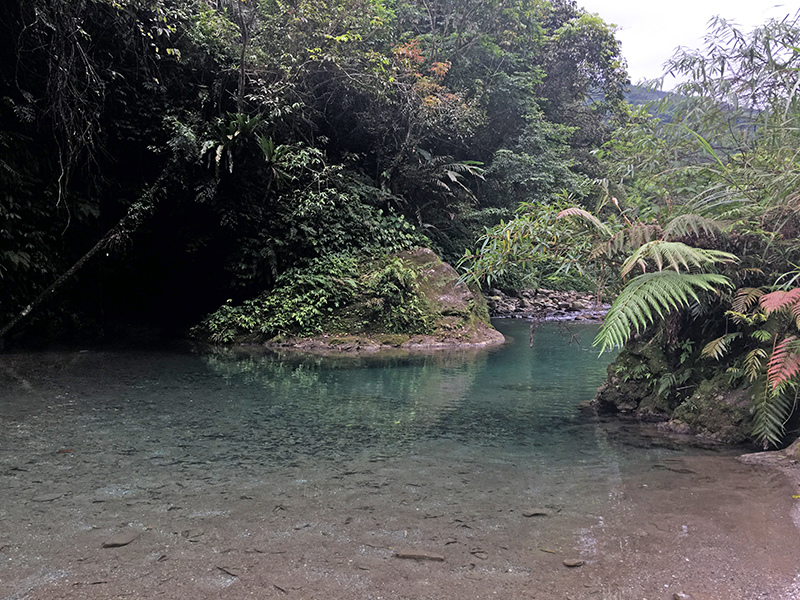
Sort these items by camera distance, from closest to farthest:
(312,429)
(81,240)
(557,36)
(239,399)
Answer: (312,429) < (239,399) < (81,240) < (557,36)

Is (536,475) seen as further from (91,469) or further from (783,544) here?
(91,469)

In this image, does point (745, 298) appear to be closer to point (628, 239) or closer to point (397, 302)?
point (628, 239)

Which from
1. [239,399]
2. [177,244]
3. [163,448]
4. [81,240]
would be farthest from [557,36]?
[163,448]

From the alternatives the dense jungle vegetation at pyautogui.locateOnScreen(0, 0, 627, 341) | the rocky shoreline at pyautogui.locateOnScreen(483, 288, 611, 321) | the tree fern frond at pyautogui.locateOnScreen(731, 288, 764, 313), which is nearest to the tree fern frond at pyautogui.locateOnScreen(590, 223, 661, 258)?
the tree fern frond at pyautogui.locateOnScreen(731, 288, 764, 313)

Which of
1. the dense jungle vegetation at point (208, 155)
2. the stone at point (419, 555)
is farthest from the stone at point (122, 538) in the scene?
the dense jungle vegetation at point (208, 155)

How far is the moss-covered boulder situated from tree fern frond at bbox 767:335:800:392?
7.29 meters

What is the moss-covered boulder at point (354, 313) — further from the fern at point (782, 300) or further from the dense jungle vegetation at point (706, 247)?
the fern at point (782, 300)

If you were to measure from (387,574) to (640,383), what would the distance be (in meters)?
3.71

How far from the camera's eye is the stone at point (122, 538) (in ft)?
7.66

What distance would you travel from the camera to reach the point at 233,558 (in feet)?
7.32

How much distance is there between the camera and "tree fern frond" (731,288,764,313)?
379 cm

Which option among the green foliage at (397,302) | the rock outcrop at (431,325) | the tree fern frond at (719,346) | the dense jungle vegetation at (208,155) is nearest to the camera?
the tree fern frond at (719,346)

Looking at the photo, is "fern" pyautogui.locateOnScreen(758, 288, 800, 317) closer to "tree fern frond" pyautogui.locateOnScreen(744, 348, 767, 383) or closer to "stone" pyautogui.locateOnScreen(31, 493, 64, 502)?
"tree fern frond" pyautogui.locateOnScreen(744, 348, 767, 383)

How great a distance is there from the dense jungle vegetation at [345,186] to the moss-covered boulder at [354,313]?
0.08 meters
